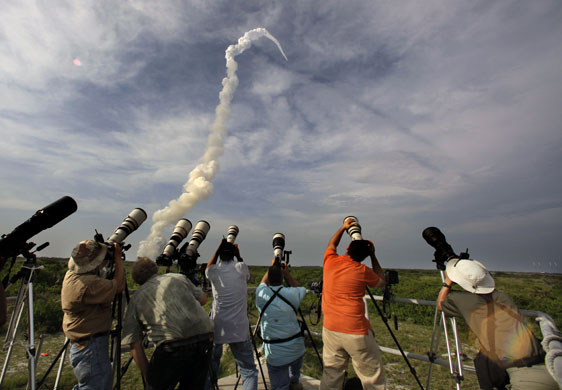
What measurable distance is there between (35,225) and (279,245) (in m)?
4.22

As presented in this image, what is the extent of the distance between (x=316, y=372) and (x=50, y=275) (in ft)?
63.0

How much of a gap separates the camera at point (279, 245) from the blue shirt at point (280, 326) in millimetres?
1254

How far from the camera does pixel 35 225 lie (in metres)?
3.90

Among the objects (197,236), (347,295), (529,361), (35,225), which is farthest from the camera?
(197,236)

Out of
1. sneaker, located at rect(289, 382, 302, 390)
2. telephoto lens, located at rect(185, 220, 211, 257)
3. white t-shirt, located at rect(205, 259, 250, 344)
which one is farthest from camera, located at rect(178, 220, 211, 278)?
sneaker, located at rect(289, 382, 302, 390)

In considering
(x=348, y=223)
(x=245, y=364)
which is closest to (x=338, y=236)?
(x=348, y=223)

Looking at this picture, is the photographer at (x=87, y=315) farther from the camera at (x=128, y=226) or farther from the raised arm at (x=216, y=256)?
the raised arm at (x=216, y=256)

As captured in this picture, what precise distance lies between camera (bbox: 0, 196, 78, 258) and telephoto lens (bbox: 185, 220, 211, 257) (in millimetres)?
2049

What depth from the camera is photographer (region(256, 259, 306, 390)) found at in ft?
14.8

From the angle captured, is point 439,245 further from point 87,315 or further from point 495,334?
point 87,315

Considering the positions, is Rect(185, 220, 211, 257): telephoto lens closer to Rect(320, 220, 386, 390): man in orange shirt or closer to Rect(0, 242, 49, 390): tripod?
Rect(0, 242, 49, 390): tripod

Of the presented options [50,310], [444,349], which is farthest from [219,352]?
[50,310]

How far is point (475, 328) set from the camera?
3.72m

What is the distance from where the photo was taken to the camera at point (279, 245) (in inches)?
243
